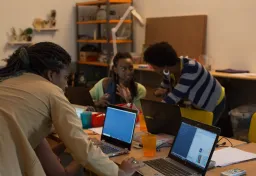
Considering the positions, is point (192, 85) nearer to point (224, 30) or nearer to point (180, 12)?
point (224, 30)

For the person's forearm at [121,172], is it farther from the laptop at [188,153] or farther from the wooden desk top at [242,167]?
the wooden desk top at [242,167]

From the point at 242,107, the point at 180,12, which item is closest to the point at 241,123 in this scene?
the point at 242,107

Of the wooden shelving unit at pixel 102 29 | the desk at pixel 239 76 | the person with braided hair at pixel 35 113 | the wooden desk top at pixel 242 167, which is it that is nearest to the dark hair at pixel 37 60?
the person with braided hair at pixel 35 113

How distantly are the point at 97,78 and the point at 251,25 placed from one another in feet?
9.13

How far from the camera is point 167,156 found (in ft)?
7.36

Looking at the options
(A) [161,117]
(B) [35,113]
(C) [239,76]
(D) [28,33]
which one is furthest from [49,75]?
(D) [28,33]

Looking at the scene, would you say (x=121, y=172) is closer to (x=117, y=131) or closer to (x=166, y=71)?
(x=117, y=131)

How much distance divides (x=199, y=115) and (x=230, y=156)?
0.84m

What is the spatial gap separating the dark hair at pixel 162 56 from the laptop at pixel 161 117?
0.51 metres

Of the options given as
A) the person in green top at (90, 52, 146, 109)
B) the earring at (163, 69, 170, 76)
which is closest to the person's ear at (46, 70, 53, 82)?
the earring at (163, 69, 170, 76)

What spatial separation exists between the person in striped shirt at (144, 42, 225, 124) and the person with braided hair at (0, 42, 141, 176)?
1.38 metres

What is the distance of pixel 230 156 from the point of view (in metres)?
2.21

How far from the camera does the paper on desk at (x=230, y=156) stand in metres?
2.11

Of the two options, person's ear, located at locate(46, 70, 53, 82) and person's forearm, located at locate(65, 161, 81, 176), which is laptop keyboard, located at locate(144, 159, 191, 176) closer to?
person's forearm, located at locate(65, 161, 81, 176)
